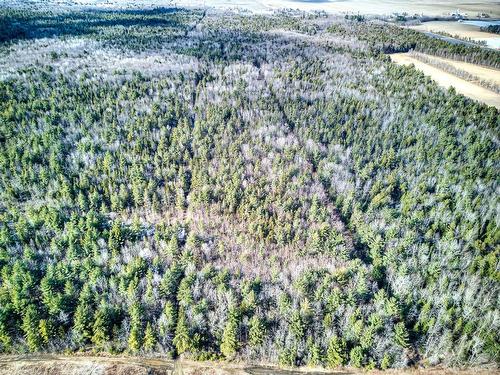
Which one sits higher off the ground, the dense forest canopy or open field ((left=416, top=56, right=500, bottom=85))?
open field ((left=416, top=56, right=500, bottom=85))

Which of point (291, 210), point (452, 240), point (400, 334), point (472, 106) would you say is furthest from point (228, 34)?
point (400, 334)

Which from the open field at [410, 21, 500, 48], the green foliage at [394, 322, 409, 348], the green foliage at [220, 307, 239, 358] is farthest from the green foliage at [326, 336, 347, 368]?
the open field at [410, 21, 500, 48]

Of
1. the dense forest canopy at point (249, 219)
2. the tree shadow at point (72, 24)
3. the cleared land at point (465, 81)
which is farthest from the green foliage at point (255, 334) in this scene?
the tree shadow at point (72, 24)

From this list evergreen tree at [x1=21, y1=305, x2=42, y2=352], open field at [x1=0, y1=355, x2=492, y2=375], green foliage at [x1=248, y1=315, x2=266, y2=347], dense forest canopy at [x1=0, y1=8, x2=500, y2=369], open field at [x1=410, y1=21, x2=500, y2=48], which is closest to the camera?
open field at [x1=0, y1=355, x2=492, y2=375]

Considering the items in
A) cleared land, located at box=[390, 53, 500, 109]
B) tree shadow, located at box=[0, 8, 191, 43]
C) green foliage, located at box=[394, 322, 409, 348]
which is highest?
tree shadow, located at box=[0, 8, 191, 43]

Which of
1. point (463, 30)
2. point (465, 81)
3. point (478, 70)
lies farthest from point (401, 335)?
point (463, 30)

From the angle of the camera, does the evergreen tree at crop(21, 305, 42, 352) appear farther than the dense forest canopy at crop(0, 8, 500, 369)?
No

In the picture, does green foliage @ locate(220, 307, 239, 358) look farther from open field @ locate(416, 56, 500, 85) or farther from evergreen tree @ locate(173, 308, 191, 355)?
open field @ locate(416, 56, 500, 85)

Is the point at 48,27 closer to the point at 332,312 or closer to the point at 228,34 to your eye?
the point at 228,34
